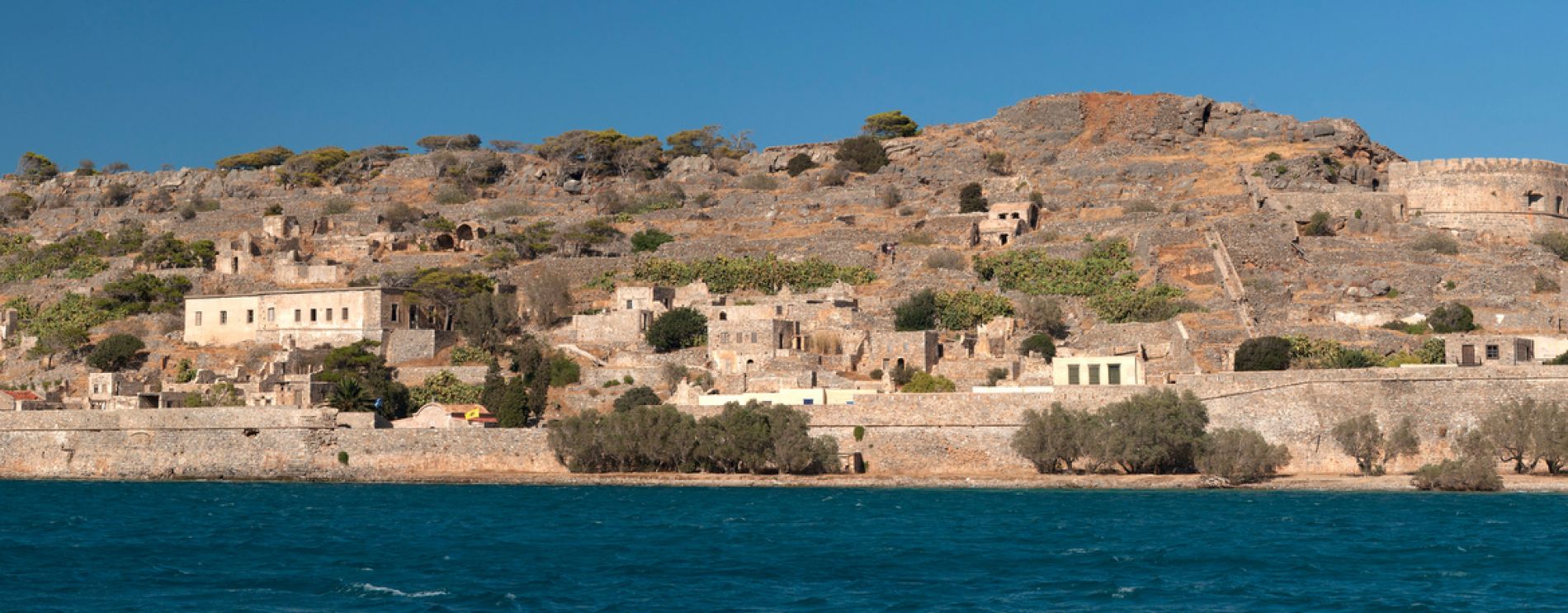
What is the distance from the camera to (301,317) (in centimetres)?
6656

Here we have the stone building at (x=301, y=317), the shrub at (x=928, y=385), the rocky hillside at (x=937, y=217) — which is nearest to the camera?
the shrub at (x=928, y=385)

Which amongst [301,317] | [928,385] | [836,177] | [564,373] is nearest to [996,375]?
[928,385]

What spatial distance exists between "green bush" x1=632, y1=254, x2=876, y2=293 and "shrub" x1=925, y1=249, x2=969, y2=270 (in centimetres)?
203

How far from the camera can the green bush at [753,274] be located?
6856 cm

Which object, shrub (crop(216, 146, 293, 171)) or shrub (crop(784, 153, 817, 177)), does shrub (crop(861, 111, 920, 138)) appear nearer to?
shrub (crop(784, 153, 817, 177))

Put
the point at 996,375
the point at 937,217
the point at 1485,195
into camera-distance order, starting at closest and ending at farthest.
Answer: the point at 996,375, the point at 1485,195, the point at 937,217

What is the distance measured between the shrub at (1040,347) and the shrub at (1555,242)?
2125 cm

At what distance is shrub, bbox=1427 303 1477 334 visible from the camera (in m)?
57.9

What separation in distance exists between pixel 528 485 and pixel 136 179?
6048cm

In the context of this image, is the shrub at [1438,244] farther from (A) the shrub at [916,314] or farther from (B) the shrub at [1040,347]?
(A) the shrub at [916,314]

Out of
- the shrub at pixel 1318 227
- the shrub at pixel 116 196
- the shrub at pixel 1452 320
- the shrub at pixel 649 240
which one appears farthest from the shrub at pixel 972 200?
the shrub at pixel 116 196

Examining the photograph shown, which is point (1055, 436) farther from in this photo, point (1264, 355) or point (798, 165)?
point (798, 165)

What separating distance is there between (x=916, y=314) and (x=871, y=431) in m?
9.50

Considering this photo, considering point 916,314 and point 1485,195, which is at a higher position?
point 1485,195
